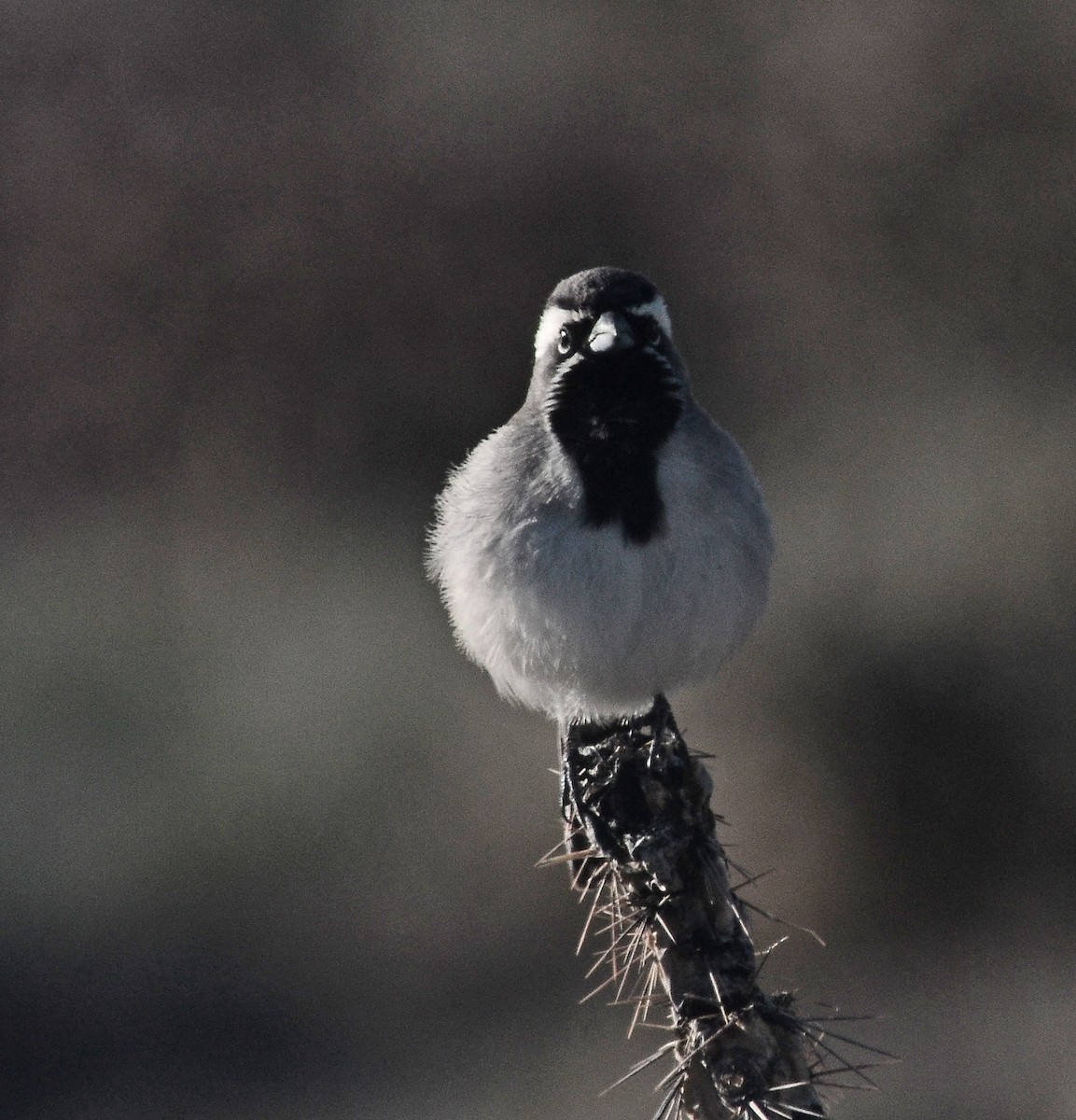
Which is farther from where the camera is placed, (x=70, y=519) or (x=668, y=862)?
(x=70, y=519)

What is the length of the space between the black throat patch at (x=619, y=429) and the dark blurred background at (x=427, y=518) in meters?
6.39

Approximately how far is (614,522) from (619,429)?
1.33 ft

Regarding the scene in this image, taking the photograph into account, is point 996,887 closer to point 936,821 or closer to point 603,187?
point 936,821

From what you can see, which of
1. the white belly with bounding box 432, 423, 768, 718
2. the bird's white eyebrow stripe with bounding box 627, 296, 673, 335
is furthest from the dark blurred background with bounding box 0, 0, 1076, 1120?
the bird's white eyebrow stripe with bounding box 627, 296, 673, 335

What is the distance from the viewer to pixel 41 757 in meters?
13.2

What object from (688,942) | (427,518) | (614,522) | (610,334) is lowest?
(688,942)

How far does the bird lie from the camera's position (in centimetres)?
606

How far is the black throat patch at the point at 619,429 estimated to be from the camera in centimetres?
609

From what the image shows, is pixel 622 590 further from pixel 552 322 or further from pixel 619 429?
pixel 552 322

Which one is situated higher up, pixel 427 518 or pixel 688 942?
pixel 427 518

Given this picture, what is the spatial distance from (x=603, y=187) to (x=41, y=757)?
8.45 m

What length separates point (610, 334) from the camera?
5941 mm

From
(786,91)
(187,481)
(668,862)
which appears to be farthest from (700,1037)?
(786,91)

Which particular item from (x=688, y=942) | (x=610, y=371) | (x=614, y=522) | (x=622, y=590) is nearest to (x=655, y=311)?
(x=610, y=371)
